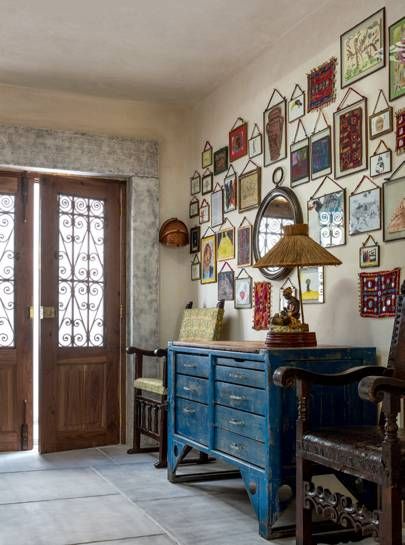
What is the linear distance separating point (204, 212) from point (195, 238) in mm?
251

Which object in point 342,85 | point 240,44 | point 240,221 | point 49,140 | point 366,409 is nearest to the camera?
point 366,409

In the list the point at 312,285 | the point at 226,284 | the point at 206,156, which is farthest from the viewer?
the point at 206,156

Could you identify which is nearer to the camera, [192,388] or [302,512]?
[302,512]

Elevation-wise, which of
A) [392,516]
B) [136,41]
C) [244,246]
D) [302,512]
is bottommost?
[302,512]

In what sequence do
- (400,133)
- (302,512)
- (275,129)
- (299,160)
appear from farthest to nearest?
1. (275,129)
2. (299,160)
3. (400,133)
4. (302,512)

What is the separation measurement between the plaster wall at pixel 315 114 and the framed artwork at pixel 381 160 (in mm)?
31

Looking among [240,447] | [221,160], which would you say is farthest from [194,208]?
[240,447]

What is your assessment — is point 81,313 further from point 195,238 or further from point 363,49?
point 363,49

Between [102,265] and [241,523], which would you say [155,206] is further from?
[241,523]

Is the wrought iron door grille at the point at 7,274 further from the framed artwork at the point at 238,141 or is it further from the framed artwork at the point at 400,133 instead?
the framed artwork at the point at 400,133

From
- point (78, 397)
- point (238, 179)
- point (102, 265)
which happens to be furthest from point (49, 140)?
point (78, 397)

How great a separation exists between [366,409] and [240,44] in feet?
8.33

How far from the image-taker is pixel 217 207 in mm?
5227

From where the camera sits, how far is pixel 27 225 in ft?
17.6
